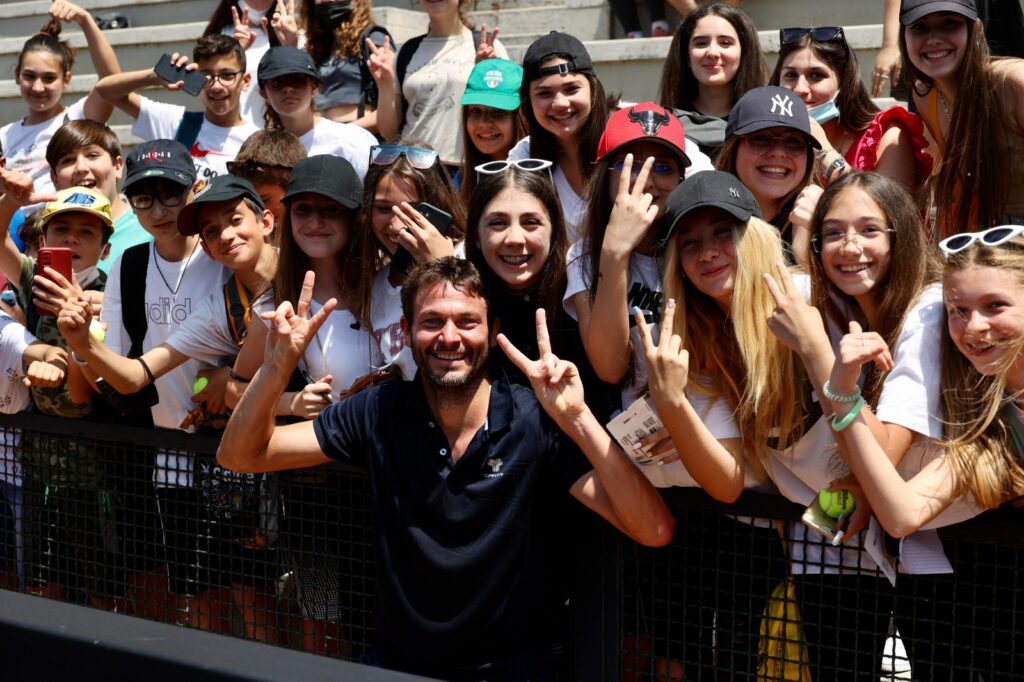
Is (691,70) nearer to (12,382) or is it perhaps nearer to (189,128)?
(189,128)

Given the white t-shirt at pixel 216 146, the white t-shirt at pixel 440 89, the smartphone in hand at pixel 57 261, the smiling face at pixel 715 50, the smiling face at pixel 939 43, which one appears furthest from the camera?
the white t-shirt at pixel 440 89

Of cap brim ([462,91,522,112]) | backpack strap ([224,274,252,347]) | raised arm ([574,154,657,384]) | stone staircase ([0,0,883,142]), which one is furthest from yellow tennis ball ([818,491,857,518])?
stone staircase ([0,0,883,142])

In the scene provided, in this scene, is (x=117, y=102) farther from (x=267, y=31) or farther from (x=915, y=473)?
(x=915, y=473)

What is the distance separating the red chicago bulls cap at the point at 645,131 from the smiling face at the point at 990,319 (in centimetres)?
124

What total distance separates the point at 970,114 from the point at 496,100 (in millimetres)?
1948

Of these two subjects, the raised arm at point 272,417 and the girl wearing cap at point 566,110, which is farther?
the girl wearing cap at point 566,110

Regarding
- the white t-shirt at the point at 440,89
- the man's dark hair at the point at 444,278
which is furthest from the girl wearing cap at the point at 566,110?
the white t-shirt at the point at 440,89

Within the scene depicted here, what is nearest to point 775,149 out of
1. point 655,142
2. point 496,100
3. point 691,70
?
point 655,142

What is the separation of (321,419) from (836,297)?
1635mm

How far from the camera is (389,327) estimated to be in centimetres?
428

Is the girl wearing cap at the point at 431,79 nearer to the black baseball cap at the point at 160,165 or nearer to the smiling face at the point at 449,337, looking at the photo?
the black baseball cap at the point at 160,165

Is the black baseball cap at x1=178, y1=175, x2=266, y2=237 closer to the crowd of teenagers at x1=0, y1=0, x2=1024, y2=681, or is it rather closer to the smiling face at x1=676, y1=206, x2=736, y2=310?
the crowd of teenagers at x1=0, y1=0, x2=1024, y2=681

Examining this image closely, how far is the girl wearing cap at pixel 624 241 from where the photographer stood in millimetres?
3688

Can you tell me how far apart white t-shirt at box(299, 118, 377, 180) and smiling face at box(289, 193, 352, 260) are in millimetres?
1515
